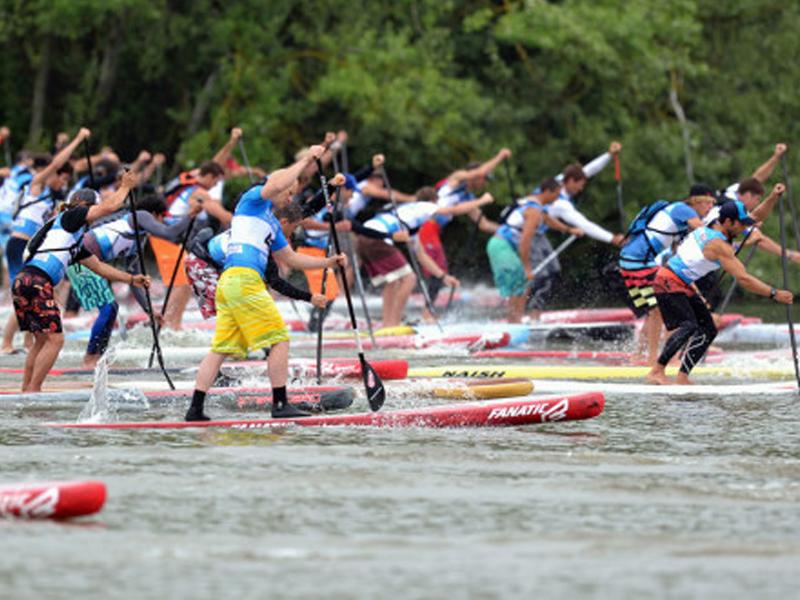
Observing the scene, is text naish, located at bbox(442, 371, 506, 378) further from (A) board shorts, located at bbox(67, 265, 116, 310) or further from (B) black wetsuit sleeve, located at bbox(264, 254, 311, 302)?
(A) board shorts, located at bbox(67, 265, 116, 310)

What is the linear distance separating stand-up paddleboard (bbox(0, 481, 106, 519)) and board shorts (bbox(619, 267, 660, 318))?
7846 millimetres

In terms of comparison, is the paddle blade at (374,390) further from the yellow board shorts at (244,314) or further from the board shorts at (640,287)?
the board shorts at (640,287)

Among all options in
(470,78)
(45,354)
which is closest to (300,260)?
(45,354)

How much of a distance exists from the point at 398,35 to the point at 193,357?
41.5ft

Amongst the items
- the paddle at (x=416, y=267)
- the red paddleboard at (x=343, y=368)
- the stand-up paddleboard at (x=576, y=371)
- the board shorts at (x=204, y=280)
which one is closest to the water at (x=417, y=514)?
the red paddleboard at (x=343, y=368)

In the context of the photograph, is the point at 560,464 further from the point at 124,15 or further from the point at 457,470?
the point at 124,15

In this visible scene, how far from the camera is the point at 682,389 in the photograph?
11.9 m

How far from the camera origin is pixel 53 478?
796 centimetres

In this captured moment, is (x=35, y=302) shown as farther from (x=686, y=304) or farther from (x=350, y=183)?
(x=350, y=183)

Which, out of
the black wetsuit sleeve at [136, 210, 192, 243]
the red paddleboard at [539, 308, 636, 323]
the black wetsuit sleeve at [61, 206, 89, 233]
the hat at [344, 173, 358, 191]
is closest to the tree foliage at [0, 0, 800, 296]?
the red paddleboard at [539, 308, 636, 323]

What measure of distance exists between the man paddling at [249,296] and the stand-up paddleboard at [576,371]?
3074 mm

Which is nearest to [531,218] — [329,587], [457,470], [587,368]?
[587,368]

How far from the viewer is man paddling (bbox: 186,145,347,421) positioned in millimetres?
9664

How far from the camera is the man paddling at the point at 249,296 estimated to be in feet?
31.7
